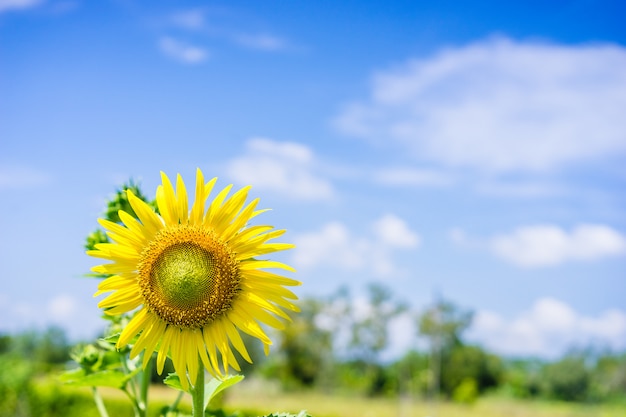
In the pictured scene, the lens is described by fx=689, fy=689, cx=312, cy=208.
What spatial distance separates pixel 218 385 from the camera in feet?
6.59

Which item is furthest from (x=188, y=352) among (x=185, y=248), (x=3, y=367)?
(x=3, y=367)

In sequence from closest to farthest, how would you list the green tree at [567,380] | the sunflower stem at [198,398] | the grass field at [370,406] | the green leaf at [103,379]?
the sunflower stem at [198,398] < the green leaf at [103,379] < the grass field at [370,406] < the green tree at [567,380]

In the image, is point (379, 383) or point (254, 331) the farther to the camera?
point (379, 383)

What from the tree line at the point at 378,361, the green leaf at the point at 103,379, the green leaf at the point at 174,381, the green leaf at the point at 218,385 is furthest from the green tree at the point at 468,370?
the green leaf at the point at 174,381

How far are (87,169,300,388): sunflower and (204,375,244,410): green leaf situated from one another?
1.7 inches

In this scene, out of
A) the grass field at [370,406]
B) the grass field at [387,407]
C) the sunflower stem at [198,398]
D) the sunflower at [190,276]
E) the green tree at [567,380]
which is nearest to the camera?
the sunflower stem at [198,398]

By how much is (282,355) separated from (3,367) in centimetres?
3104

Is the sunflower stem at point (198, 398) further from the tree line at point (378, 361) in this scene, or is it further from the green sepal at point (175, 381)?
the tree line at point (378, 361)

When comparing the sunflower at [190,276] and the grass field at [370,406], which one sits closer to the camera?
the sunflower at [190,276]

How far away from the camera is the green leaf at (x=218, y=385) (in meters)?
1.88

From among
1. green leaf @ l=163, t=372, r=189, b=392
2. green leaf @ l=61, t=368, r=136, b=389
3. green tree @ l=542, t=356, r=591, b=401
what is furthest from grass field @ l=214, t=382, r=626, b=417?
green leaf @ l=163, t=372, r=189, b=392

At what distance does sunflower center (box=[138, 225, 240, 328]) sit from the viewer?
6.44 feet

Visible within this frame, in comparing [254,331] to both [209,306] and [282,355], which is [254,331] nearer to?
[209,306]

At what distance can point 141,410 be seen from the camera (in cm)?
225
